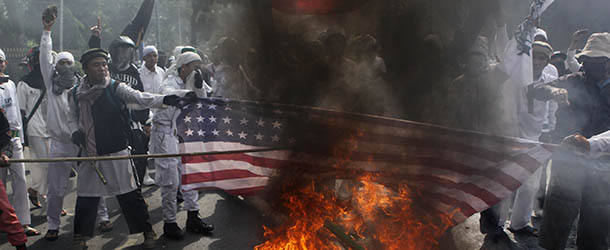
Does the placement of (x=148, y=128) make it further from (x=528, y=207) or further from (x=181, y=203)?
(x=528, y=207)

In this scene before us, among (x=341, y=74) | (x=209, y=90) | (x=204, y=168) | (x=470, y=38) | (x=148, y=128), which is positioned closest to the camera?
(x=204, y=168)

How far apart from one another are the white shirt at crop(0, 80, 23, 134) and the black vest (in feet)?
6.12

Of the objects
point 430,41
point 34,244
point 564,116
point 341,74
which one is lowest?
point 34,244

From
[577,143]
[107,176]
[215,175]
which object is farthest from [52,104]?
[577,143]

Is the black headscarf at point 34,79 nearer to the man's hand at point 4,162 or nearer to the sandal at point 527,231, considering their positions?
the man's hand at point 4,162

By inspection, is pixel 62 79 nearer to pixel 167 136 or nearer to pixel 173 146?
pixel 167 136

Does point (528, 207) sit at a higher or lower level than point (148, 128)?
lower

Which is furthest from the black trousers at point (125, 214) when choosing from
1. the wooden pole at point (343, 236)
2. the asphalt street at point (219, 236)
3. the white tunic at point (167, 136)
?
the wooden pole at point (343, 236)

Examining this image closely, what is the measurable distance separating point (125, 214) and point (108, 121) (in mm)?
1074

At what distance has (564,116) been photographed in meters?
5.54

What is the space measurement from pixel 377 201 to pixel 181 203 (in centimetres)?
378

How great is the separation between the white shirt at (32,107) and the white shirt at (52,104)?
3.38ft

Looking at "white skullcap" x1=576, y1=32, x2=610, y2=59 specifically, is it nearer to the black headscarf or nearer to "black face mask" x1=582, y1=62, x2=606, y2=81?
"black face mask" x1=582, y1=62, x2=606, y2=81

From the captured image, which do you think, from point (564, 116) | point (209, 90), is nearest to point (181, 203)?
point (209, 90)
